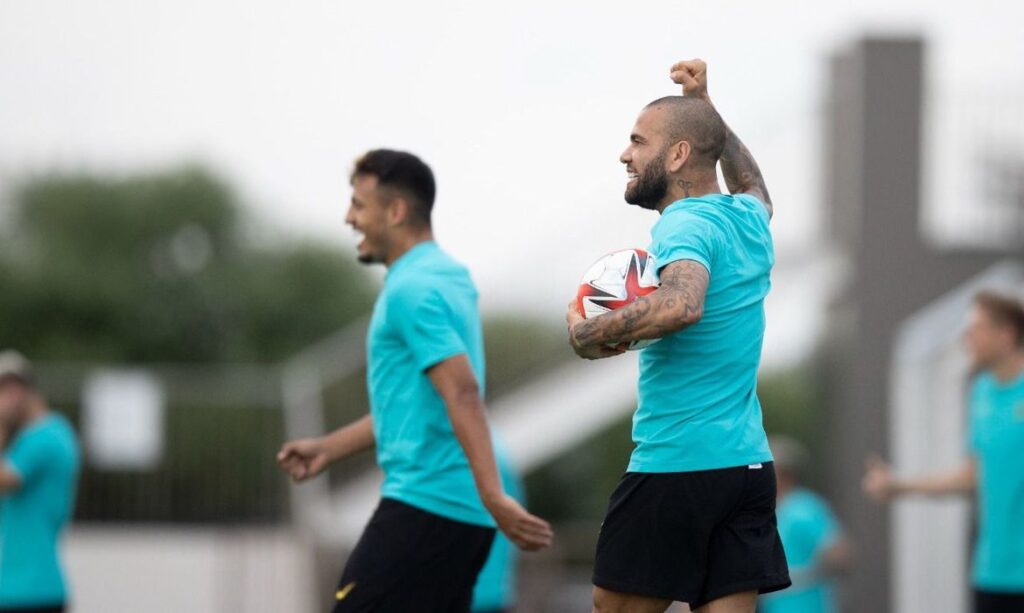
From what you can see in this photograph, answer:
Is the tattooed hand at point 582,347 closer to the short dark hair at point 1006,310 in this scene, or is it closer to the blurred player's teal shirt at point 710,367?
the blurred player's teal shirt at point 710,367

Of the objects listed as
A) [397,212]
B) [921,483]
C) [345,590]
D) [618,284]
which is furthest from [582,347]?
[921,483]

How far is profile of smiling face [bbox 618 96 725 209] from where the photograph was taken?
4590 millimetres

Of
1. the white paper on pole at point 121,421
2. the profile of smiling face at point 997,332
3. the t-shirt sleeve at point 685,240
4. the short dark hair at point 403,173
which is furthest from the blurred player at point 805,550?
the white paper on pole at point 121,421

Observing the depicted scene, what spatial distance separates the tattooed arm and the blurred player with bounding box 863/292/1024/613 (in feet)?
10.7

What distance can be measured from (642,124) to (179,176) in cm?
2327

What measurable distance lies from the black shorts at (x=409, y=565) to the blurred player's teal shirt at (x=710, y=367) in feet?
3.64

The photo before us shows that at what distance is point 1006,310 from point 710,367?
3.21m

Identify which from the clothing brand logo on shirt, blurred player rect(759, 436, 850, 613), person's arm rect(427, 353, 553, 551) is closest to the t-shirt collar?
person's arm rect(427, 353, 553, 551)

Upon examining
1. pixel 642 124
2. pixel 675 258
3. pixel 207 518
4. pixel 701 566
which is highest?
pixel 642 124

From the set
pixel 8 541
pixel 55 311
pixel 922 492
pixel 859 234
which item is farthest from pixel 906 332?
pixel 55 311

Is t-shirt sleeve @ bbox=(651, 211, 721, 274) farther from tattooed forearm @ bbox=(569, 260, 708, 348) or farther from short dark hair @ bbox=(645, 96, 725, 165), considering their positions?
short dark hair @ bbox=(645, 96, 725, 165)

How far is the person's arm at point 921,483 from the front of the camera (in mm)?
7391

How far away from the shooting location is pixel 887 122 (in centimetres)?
1562

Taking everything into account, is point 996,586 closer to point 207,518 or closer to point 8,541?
point 8,541
